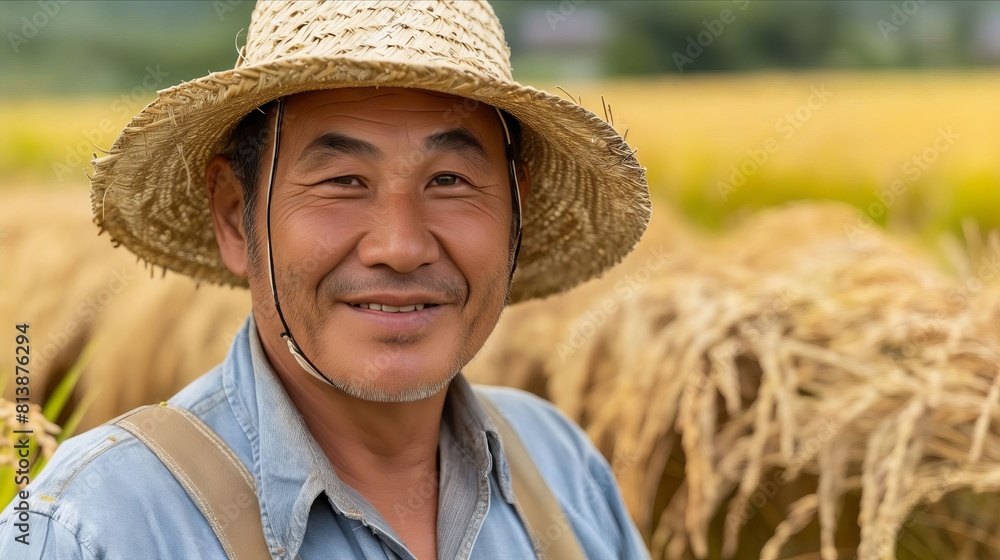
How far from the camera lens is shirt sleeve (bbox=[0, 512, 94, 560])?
3.96 feet

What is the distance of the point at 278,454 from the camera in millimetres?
1372

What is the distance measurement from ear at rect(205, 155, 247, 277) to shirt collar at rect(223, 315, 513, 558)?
0.34 feet

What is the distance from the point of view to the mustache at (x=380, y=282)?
4.52 feet

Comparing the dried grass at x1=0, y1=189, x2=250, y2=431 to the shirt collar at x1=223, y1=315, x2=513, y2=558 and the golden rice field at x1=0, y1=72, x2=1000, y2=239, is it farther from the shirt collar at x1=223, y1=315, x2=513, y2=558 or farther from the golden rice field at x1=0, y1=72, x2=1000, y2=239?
the shirt collar at x1=223, y1=315, x2=513, y2=558

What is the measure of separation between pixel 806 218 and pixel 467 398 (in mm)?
1603

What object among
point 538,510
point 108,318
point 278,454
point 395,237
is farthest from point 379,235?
point 108,318

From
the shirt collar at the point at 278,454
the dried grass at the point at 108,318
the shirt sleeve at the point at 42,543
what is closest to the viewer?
the shirt sleeve at the point at 42,543

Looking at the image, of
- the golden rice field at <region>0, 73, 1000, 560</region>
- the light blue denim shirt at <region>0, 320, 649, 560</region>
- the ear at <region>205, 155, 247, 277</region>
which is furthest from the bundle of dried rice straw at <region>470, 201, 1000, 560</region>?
the ear at <region>205, 155, 247, 277</region>

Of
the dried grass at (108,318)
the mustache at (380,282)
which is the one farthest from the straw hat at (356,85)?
the dried grass at (108,318)

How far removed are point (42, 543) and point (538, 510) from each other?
2.55 ft

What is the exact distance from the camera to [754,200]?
3664mm

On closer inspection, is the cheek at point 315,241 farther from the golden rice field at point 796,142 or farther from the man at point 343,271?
the golden rice field at point 796,142

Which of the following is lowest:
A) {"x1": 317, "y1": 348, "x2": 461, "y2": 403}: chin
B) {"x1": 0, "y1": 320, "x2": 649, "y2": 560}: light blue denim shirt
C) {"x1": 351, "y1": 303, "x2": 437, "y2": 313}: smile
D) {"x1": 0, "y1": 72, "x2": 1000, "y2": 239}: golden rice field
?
{"x1": 0, "y1": 320, "x2": 649, "y2": 560}: light blue denim shirt

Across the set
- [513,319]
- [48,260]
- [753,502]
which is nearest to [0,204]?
[48,260]
